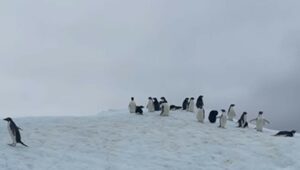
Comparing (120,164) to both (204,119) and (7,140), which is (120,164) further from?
(204,119)

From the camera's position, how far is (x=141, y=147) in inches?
1122

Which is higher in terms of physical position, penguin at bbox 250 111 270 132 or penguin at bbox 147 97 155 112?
penguin at bbox 147 97 155 112

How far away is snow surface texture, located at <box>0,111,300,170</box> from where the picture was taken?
25.4 m

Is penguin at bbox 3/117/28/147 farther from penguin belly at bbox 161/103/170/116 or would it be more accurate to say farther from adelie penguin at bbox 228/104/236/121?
adelie penguin at bbox 228/104/236/121

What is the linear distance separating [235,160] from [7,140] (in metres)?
9.31

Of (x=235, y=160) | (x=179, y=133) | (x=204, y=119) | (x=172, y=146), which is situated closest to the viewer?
(x=235, y=160)

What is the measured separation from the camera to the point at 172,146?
2898cm

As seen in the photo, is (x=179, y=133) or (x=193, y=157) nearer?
(x=193, y=157)

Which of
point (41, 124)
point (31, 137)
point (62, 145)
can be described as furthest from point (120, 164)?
point (41, 124)

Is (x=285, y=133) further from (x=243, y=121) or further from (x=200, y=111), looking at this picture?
(x=200, y=111)

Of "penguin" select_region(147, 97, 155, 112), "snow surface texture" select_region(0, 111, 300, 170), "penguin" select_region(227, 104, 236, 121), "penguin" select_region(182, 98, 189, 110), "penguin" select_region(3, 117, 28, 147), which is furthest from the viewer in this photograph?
"penguin" select_region(182, 98, 189, 110)

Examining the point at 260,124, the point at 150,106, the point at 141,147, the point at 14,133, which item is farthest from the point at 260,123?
the point at 14,133

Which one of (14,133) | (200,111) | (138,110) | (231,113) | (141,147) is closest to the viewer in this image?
(14,133)

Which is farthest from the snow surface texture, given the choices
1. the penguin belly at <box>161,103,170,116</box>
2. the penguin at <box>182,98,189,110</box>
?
the penguin at <box>182,98,189,110</box>
